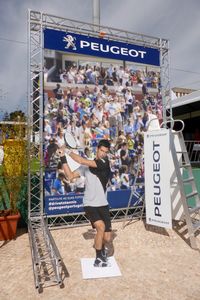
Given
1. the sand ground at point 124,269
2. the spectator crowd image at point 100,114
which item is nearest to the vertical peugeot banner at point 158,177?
the sand ground at point 124,269

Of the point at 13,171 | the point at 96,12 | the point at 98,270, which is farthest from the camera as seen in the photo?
the point at 96,12

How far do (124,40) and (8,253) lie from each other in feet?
18.1

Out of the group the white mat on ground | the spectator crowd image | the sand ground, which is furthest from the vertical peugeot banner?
the white mat on ground

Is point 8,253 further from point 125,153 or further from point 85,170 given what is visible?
point 125,153

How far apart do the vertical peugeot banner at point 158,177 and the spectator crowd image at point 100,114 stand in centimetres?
68

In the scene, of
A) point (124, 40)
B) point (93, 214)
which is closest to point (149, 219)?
point (93, 214)

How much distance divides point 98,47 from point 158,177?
11.3 ft

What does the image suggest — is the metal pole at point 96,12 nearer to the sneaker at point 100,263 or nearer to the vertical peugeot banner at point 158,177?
the vertical peugeot banner at point 158,177

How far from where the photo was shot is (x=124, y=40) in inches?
265

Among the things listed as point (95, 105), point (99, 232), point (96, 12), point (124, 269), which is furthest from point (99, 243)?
point (96, 12)

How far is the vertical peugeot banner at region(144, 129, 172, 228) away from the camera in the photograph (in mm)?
5262

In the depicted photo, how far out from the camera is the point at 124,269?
4070 millimetres

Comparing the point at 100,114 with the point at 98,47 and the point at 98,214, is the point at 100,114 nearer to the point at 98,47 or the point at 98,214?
the point at 98,47

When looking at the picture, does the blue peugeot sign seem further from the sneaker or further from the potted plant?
the sneaker
